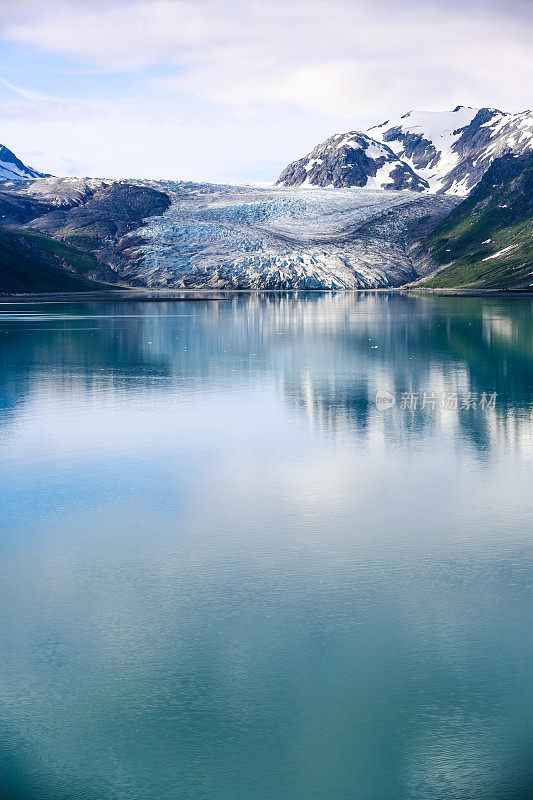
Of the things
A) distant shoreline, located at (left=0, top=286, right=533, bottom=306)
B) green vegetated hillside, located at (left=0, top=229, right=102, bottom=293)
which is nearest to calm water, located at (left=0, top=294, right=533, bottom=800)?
distant shoreline, located at (left=0, top=286, right=533, bottom=306)

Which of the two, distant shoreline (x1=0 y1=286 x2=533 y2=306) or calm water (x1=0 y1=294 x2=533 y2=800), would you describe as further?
distant shoreline (x1=0 y1=286 x2=533 y2=306)

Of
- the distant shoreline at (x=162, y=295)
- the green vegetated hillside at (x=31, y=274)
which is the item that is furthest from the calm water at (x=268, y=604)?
the green vegetated hillside at (x=31, y=274)

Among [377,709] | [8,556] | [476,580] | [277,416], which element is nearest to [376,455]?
[277,416]

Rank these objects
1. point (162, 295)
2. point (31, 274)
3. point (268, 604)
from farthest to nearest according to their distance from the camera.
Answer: point (162, 295) → point (31, 274) → point (268, 604)

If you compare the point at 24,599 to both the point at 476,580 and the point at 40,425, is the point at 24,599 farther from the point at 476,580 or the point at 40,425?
the point at 40,425

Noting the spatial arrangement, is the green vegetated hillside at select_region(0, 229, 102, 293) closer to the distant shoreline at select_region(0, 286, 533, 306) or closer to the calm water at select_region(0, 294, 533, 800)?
the distant shoreline at select_region(0, 286, 533, 306)

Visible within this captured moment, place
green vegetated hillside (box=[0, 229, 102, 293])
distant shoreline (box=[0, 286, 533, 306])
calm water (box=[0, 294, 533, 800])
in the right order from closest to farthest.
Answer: calm water (box=[0, 294, 533, 800])
distant shoreline (box=[0, 286, 533, 306])
green vegetated hillside (box=[0, 229, 102, 293])

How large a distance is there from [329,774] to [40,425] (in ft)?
73.6

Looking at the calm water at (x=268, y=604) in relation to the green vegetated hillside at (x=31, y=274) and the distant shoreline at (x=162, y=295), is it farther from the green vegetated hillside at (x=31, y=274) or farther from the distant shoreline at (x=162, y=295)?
the green vegetated hillside at (x=31, y=274)

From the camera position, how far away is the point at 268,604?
13.1m

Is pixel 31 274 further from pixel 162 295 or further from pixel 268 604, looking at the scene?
pixel 268 604

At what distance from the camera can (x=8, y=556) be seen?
51.8 feet

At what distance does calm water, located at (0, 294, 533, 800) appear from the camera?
9.34 metres

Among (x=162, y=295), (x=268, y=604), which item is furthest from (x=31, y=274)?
(x=268, y=604)
